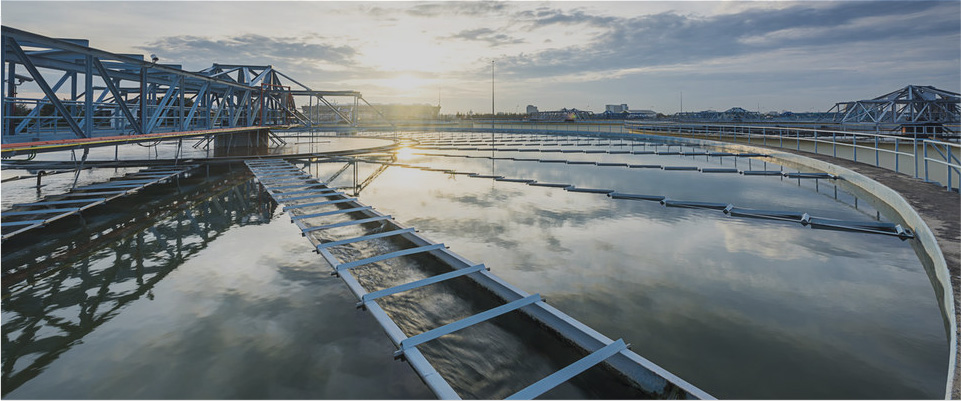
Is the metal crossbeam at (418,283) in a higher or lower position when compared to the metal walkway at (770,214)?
lower

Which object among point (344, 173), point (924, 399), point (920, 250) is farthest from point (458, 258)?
point (344, 173)

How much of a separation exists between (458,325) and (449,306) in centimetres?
125

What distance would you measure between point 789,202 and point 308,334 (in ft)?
39.9

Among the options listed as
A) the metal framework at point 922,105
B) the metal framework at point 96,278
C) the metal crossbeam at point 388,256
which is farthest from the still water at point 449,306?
the metal framework at point 922,105

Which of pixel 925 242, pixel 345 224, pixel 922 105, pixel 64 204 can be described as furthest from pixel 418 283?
pixel 922 105

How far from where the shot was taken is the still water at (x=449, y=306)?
4.02m

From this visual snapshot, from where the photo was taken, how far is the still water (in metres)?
4.02

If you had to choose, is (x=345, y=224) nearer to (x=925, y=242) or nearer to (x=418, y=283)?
(x=418, y=283)

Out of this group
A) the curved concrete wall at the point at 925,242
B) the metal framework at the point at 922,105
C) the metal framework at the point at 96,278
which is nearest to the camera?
the curved concrete wall at the point at 925,242

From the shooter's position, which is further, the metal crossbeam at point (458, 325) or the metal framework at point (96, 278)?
the metal framework at point (96, 278)

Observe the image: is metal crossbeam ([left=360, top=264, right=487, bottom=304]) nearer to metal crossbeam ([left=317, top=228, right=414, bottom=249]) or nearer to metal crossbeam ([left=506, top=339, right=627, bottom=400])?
metal crossbeam ([left=317, top=228, right=414, bottom=249])

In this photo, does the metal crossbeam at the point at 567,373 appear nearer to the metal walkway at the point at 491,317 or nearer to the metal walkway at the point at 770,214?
the metal walkway at the point at 491,317

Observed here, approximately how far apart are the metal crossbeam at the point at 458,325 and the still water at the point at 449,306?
0.77 ft

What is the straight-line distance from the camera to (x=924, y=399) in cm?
363
